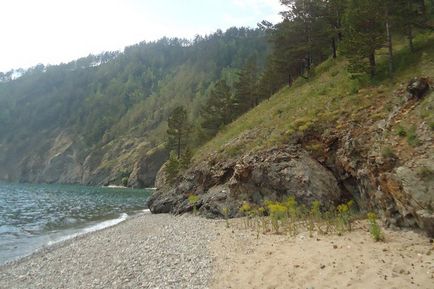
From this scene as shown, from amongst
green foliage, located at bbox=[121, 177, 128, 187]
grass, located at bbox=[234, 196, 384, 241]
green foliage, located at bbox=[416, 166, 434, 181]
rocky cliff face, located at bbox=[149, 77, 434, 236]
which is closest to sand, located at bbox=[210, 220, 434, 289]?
grass, located at bbox=[234, 196, 384, 241]

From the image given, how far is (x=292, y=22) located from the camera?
5075 centimetres

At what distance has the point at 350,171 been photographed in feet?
75.7

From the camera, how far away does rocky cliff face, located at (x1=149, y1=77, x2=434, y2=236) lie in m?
16.1

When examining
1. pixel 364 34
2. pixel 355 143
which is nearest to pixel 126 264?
pixel 355 143

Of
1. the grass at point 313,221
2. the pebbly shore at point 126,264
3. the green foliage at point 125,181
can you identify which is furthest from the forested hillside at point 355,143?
the green foliage at point 125,181

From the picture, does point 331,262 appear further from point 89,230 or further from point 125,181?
point 125,181

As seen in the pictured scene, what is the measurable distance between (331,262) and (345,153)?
11715 millimetres

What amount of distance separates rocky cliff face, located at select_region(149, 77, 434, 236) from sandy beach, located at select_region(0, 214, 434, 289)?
5.47ft

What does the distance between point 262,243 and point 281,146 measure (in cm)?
1237

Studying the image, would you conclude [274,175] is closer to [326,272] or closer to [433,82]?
[433,82]

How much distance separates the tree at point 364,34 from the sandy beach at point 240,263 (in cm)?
1608

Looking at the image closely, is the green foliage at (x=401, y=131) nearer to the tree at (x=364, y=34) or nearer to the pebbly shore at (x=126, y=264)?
the pebbly shore at (x=126, y=264)

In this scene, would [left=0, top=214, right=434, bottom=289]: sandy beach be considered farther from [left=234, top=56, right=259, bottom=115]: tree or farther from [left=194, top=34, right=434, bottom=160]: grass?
[left=234, top=56, right=259, bottom=115]: tree

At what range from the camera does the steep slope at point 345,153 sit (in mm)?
16875
